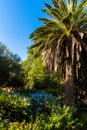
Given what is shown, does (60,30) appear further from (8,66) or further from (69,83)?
(8,66)

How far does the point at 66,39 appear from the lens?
102 feet

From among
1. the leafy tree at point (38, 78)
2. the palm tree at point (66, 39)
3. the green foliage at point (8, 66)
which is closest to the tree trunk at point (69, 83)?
the palm tree at point (66, 39)

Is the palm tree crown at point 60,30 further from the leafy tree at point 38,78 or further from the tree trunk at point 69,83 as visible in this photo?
the leafy tree at point 38,78

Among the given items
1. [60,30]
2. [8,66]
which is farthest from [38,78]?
[60,30]

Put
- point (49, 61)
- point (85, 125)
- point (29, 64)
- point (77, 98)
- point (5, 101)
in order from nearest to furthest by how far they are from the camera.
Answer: point (5, 101) < point (85, 125) < point (49, 61) < point (77, 98) < point (29, 64)

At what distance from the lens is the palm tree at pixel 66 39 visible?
30.3m

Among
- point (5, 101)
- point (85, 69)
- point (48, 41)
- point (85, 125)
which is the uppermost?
point (48, 41)

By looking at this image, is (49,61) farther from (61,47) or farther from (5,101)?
(5,101)

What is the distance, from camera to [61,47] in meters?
31.0

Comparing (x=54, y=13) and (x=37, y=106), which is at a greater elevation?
(x=54, y=13)

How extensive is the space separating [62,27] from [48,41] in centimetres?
164

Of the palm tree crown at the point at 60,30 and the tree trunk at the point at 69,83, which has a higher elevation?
the palm tree crown at the point at 60,30

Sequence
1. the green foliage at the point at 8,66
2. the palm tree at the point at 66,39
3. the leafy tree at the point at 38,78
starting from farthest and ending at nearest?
the leafy tree at the point at 38,78, the green foliage at the point at 8,66, the palm tree at the point at 66,39

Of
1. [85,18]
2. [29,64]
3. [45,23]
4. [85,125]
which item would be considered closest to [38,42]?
[45,23]
